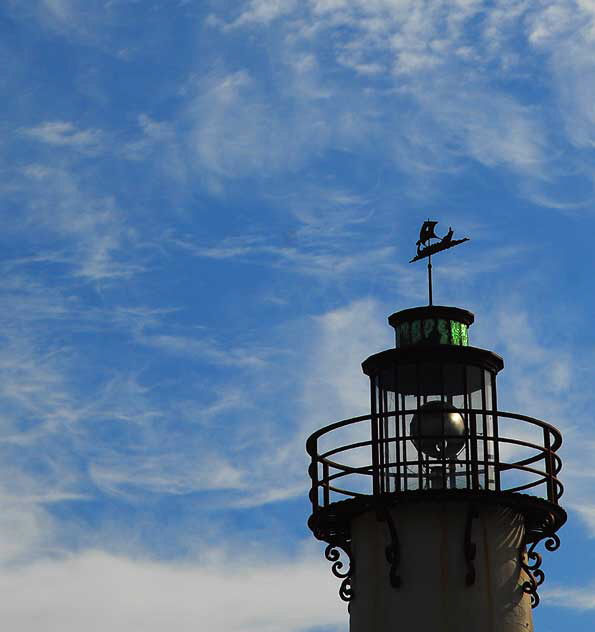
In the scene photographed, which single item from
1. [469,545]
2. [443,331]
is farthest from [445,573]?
[443,331]

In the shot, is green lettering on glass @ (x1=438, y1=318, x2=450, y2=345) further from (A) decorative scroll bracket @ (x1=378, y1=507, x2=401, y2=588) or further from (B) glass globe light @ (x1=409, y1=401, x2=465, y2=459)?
(A) decorative scroll bracket @ (x1=378, y1=507, x2=401, y2=588)

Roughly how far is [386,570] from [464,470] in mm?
2035

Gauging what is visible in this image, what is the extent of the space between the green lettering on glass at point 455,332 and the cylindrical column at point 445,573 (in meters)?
2.70

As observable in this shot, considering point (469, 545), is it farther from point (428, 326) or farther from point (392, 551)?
point (428, 326)

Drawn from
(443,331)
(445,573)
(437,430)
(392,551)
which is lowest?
(445,573)

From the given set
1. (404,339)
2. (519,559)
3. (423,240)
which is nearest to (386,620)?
(519,559)

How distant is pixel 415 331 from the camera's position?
2405 cm

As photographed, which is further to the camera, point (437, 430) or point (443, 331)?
point (443, 331)

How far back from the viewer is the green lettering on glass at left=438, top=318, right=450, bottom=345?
2390 cm

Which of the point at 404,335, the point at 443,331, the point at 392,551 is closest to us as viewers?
the point at 392,551

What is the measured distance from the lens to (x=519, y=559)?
77.4ft

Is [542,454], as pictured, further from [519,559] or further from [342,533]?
[342,533]

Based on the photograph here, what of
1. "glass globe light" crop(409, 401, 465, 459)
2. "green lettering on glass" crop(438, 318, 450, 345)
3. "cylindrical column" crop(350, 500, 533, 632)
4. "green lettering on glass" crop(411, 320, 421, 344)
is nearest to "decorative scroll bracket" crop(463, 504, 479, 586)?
"cylindrical column" crop(350, 500, 533, 632)

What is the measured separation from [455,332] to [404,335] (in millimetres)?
849
